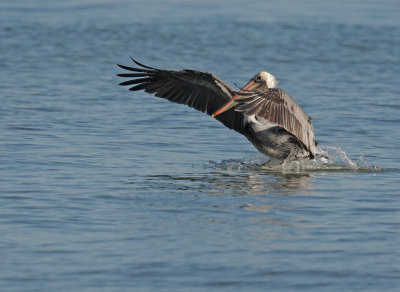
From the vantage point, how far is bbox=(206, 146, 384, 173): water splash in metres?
9.73

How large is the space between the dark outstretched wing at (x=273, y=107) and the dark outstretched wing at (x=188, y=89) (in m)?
1.32

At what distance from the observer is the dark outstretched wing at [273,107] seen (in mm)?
8539

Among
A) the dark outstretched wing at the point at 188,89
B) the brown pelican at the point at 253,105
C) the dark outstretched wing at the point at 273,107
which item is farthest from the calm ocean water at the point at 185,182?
the dark outstretched wing at the point at 273,107

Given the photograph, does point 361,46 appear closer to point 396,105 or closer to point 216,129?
point 396,105

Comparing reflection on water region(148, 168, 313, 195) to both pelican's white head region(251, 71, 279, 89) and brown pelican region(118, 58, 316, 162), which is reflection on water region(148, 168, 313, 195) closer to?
brown pelican region(118, 58, 316, 162)

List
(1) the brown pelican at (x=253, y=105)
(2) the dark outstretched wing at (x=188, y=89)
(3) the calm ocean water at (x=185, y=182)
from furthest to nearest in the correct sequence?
(2) the dark outstretched wing at (x=188, y=89) → (1) the brown pelican at (x=253, y=105) → (3) the calm ocean water at (x=185, y=182)

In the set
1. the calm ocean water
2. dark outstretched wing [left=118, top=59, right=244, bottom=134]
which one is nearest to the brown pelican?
dark outstretched wing [left=118, top=59, right=244, bottom=134]

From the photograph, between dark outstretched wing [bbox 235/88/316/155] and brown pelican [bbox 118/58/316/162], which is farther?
brown pelican [bbox 118/58/316/162]

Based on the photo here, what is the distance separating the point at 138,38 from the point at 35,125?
11.2m

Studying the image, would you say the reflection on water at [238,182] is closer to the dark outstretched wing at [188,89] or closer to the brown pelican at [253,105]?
the brown pelican at [253,105]

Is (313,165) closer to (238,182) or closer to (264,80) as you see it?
(264,80)

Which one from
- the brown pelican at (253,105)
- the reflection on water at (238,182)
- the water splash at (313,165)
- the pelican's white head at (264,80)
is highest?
the pelican's white head at (264,80)

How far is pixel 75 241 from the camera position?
251 inches

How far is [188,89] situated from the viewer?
10.4 m
